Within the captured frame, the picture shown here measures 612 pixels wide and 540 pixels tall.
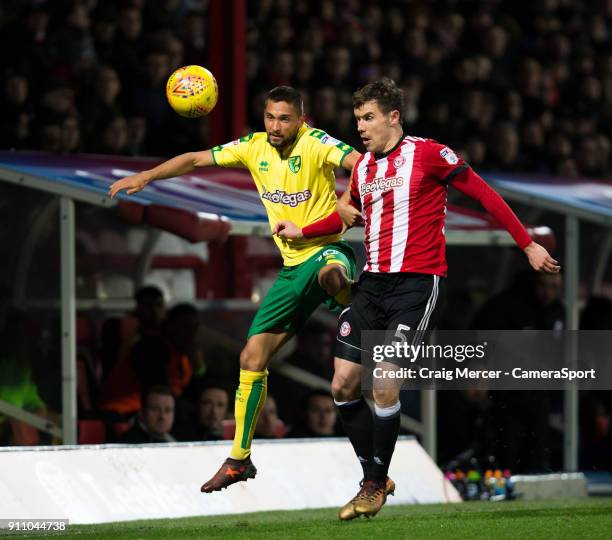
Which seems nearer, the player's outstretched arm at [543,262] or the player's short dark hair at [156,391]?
the player's outstretched arm at [543,262]

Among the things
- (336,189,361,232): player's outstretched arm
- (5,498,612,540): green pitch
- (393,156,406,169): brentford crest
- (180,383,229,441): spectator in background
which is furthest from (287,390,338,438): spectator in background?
(393,156,406,169): brentford crest

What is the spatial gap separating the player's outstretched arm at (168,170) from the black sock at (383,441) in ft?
5.43

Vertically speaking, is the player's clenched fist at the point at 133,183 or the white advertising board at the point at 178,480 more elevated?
the player's clenched fist at the point at 133,183

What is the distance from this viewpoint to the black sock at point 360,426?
7.86m

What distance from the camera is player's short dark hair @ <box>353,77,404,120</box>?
7641 mm

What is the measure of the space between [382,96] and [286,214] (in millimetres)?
915

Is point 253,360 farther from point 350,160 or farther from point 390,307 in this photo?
point 350,160

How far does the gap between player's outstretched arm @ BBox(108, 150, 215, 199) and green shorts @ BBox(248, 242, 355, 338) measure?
746 millimetres

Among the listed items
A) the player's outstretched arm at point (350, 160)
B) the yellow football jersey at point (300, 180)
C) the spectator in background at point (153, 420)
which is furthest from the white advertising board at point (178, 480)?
the player's outstretched arm at point (350, 160)

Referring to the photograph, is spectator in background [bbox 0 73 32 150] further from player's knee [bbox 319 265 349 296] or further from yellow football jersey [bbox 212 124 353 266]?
player's knee [bbox 319 265 349 296]

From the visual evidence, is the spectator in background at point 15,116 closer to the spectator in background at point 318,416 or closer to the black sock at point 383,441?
the spectator in background at point 318,416

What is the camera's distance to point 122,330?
36.5 feet

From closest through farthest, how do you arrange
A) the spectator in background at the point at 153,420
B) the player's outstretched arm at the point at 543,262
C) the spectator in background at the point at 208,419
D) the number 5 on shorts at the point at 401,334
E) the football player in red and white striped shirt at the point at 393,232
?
the player's outstretched arm at the point at 543,262, the number 5 on shorts at the point at 401,334, the football player in red and white striped shirt at the point at 393,232, the spectator in background at the point at 153,420, the spectator in background at the point at 208,419

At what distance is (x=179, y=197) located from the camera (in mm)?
10297
